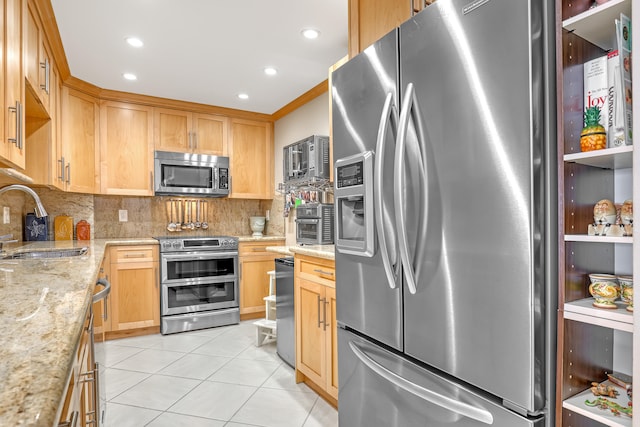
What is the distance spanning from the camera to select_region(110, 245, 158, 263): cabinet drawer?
3576mm

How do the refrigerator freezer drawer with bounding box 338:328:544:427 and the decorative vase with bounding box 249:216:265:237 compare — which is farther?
the decorative vase with bounding box 249:216:265:237

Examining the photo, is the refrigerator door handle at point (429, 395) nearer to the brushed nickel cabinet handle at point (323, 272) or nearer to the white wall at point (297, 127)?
the brushed nickel cabinet handle at point (323, 272)

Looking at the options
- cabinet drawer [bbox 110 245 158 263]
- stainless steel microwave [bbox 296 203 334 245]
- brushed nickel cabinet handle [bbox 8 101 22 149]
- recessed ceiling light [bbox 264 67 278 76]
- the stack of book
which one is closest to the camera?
the stack of book

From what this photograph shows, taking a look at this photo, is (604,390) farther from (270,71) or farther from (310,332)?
(270,71)

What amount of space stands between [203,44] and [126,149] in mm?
1680

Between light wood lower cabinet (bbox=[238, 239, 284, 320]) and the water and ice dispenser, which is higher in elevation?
the water and ice dispenser

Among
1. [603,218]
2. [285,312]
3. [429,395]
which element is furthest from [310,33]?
[429,395]

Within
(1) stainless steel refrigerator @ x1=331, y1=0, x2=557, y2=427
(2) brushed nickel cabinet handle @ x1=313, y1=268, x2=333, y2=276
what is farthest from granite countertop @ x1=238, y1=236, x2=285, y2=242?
(1) stainless steel refrigerator @ x1=331, y1=0, x2=557, y2=427

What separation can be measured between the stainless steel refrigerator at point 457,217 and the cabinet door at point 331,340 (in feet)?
1.93

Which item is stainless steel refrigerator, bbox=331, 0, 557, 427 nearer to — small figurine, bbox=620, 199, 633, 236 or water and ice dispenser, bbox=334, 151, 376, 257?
water and ice dispenser, bbox=334, 151, 376, 257

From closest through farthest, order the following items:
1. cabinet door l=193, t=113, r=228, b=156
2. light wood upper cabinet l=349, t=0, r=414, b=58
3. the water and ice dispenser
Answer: the water and ice dispenser → light wood upper cabinet l=349, t=0, r=414, b=58 → cabinet door l=193, t=113, r=228, b=156

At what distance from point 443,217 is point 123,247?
3.34 meters

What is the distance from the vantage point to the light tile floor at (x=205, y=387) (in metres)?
2.13

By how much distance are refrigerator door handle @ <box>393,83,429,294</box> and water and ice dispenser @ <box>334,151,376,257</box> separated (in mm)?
195
